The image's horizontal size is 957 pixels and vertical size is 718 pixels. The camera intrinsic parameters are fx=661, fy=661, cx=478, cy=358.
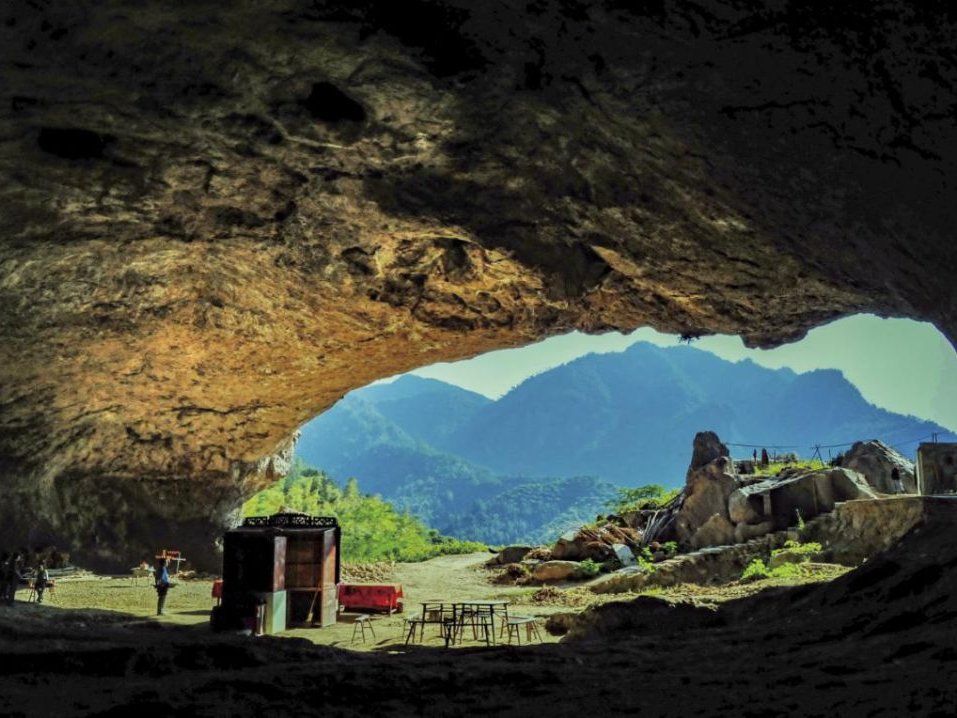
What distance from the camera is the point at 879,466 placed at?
29766 millimetres

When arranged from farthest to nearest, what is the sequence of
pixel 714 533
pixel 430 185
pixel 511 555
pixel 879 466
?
pixel 511 555
pixel 879 466
pixel 714 533
pixel 430 185

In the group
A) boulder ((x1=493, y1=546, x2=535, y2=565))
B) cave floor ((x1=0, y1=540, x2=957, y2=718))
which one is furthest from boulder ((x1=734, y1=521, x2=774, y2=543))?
cave floor ((x1=0, y1=540, x2=957, y2=718))

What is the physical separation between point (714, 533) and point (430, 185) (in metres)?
18.7

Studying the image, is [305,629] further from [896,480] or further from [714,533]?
[896,480]

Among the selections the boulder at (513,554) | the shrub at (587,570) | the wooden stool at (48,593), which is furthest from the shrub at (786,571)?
the wooden stool at (48,593)

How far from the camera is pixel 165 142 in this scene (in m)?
10.8

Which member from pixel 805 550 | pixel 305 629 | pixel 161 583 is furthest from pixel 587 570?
pixel 161 583

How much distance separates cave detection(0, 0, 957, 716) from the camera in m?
7.06

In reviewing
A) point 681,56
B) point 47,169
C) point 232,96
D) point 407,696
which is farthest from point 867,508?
point 47,169

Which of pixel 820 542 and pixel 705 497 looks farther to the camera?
pixel 705 497

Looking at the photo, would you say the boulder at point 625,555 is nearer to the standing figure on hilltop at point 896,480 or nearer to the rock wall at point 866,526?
the rock wall at point 866,526

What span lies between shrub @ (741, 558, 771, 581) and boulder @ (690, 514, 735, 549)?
14.6ft

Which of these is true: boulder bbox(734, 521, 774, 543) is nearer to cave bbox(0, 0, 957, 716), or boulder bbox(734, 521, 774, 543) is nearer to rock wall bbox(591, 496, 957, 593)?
rock wall bbox(591, 496, 957, 593)

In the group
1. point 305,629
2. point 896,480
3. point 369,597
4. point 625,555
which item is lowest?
point 305,629
